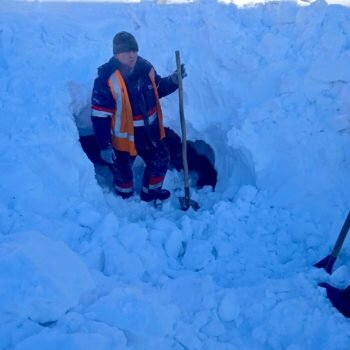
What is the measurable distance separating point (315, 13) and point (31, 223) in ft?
12.0

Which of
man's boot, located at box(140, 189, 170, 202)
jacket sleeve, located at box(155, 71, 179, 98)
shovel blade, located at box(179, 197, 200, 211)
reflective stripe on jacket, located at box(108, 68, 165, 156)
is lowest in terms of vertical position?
man's boot, located at box(140, 189, 170, 202)

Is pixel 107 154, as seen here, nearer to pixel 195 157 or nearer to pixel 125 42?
pixel 125 42

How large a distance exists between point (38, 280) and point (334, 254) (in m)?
2.15

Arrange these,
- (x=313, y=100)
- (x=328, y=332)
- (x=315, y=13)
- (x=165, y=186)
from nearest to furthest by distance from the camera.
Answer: (x=328, y=332)
(x=313, y=100)
(x=315, y=13)
(x=165, y=186)

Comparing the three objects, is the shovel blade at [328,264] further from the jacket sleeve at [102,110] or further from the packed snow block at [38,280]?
the jacket sleeve at [102,110]

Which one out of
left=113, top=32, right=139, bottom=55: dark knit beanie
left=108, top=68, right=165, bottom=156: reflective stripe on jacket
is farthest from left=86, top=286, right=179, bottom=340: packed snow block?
left=113, top=32, right=139, bottom=55: dark knit beanie

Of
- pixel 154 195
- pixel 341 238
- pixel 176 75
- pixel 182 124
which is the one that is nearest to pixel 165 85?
pixel 176 75

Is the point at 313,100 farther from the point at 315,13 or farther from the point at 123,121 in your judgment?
the point at 123,121

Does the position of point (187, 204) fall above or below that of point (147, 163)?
below

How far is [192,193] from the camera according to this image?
5.06m

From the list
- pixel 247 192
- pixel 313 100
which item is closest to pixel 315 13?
pixel 313 100

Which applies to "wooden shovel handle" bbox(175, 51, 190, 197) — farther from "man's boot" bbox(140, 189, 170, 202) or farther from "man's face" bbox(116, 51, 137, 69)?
"man's face" bbox(116, 51, 137, 69)

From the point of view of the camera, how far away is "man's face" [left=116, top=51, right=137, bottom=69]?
3.88 metres

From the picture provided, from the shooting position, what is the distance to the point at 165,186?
17.7 feet
